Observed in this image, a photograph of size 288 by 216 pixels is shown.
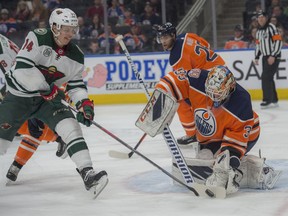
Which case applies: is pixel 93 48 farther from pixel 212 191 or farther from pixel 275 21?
pixel 212 191

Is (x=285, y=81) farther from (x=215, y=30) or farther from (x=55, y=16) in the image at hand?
(x=55, y=16)

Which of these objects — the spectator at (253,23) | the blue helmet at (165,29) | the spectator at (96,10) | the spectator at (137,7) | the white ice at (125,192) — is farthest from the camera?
the spectator at (137,7)

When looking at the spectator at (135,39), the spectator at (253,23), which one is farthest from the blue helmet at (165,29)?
the spectator at (135,39)

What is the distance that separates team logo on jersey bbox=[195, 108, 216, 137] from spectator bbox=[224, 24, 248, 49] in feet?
18.8

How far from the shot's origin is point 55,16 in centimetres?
396

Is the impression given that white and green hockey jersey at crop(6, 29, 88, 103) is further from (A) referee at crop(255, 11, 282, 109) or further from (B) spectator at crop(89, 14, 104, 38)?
(B) spectator at crop(89, 14, 104, 38)

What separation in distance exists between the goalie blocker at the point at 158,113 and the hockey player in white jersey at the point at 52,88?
0.34 meters

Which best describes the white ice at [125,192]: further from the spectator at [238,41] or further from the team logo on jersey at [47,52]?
the spectator at [238,41]

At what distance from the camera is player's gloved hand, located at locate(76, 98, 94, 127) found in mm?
3910

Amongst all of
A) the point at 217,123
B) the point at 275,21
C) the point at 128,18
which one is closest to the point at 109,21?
the point at 128,18

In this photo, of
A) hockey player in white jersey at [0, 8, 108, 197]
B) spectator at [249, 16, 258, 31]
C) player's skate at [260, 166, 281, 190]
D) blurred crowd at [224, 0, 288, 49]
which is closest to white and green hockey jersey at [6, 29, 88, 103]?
hockey player in white jersey at [0, 8, 108, 197]

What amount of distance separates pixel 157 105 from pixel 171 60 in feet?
6.17

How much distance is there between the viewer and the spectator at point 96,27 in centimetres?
1005

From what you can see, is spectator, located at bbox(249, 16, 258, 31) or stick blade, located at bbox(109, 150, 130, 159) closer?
stick blade, located at bbox(109, 150, 130, 159)
